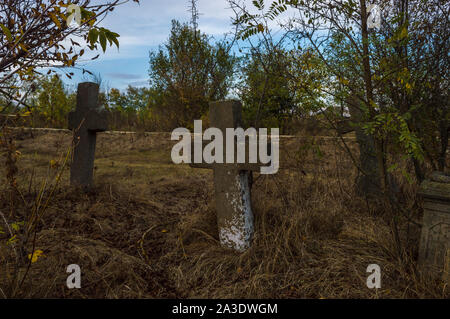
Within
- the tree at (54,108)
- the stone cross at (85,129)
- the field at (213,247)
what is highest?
the tree at (54,108)

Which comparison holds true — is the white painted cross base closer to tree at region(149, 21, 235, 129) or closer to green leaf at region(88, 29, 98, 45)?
green leaf at region(88, 29, 98, 45)

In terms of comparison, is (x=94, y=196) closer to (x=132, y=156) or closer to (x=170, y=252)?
(x=170, y=252)

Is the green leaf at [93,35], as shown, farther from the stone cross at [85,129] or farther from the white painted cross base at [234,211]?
the stone cross at [85,129]

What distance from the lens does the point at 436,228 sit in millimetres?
2439

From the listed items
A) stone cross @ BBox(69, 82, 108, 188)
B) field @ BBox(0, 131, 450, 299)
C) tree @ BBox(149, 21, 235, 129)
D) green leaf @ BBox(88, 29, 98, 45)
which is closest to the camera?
green leaf @ BBox(88, 29, 98, 45)

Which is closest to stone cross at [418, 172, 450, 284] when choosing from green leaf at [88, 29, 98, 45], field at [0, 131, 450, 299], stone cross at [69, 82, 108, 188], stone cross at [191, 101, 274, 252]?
field at [0, 131, 450, 299]

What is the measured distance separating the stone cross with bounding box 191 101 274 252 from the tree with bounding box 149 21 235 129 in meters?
6.86

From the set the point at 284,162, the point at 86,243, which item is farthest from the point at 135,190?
the point at 284,162

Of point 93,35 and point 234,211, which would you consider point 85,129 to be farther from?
point 93,35

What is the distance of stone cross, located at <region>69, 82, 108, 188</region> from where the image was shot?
4680mm

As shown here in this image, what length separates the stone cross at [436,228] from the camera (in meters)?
2.36

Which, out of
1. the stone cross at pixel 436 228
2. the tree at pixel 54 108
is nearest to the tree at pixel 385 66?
the stone cross at pixel 436 228

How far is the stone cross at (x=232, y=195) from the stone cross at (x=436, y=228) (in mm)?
1364

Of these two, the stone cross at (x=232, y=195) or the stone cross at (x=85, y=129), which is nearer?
the stone cross at (x=232, y=195)
